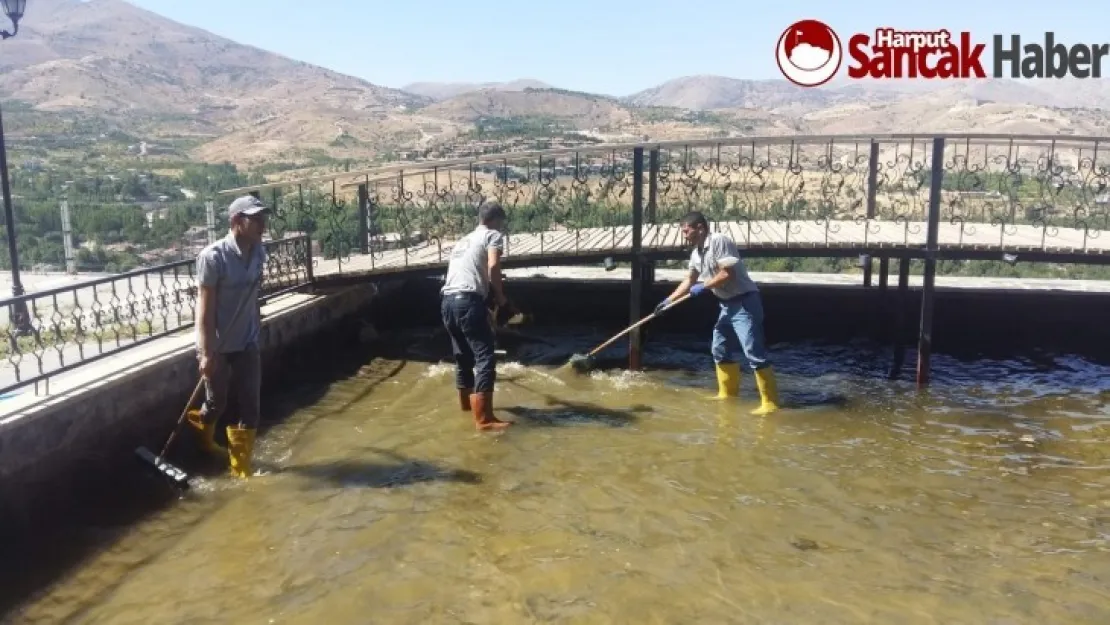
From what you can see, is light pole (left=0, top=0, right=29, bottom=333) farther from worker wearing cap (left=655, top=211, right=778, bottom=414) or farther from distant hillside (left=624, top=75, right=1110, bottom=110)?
distant hillside (left=624, top=75, right=1110, bottom=110)

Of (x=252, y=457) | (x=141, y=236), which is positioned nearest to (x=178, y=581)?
(x=252, y=457)

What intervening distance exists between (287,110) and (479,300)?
84.3 metres

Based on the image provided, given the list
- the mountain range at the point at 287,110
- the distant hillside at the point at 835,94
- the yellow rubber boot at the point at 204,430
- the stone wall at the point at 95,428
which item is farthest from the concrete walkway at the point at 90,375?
the distant hillside at the point at 835,94

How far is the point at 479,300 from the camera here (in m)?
6.16

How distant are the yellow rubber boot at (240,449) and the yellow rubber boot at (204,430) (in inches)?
11.8

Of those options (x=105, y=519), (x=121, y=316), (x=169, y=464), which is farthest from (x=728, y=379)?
(x=121, y=316)

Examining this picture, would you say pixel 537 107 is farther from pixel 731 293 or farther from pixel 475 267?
pixel 475 267

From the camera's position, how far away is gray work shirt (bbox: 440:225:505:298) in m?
6.11

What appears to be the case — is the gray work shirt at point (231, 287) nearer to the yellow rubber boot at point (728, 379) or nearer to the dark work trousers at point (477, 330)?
the dark work trousers at point (477, 330)

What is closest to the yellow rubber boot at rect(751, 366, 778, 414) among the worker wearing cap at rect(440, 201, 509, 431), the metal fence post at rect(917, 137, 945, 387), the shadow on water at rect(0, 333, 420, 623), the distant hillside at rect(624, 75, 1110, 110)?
the metal fence post at rect(917, 137, 945, 387)

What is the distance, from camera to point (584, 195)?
9.60 meters

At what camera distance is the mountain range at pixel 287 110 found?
5822 centimetres

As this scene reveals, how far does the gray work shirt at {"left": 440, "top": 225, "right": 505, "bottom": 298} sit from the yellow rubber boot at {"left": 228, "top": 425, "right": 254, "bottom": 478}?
1.79m

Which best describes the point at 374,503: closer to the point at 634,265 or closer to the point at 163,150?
the point at 634,265
